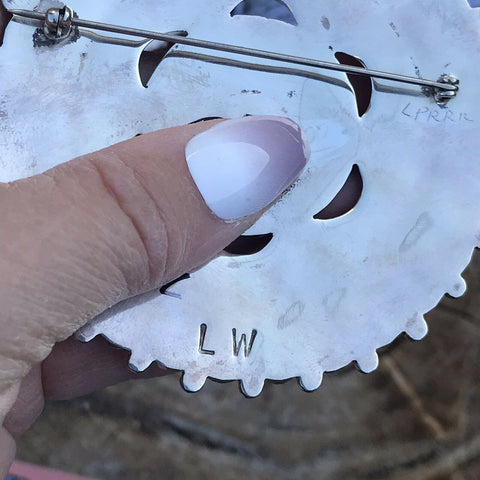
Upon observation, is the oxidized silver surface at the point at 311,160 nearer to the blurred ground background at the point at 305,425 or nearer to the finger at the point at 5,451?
the finger at the point at 5,451

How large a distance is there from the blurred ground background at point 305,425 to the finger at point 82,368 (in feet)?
1.10

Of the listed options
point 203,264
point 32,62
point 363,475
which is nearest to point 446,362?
point 363,475

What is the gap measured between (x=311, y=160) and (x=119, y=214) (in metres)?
0.20

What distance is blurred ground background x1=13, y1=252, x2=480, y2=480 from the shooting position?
120cm

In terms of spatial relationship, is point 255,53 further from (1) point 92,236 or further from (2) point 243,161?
(1) point 92,236

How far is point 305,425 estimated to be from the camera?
1.22m

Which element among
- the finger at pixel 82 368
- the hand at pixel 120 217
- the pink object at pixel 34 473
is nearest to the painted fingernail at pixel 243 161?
the hand at pixel 120 217

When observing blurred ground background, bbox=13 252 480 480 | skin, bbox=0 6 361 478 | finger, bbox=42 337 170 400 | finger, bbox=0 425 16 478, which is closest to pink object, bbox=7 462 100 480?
blurred ground background, bbox=13 252 480 480

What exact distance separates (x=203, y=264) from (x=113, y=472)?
74 cm

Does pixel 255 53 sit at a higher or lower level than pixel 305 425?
higher

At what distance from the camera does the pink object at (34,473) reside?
1047mm

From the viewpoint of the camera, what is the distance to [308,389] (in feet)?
2.01

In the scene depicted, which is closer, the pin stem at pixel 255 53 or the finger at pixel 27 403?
the pin stem at pixel 255 53

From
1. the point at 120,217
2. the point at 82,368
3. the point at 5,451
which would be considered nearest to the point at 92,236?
the point at 120,217
